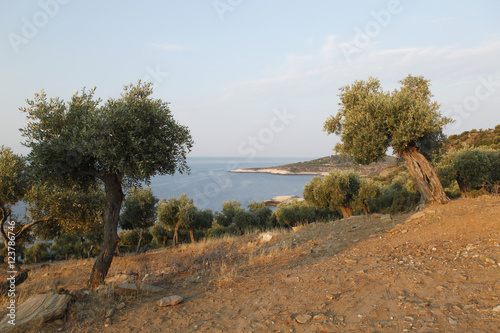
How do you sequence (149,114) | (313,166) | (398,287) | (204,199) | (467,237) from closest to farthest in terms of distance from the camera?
(398,287)
(467,237)
(149,114)
(204,199)
(313,166)

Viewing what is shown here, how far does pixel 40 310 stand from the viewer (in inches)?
212

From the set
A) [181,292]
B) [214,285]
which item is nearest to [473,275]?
[214,285]

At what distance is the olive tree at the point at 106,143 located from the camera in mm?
7863

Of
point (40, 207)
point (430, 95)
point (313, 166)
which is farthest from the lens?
point (313, 166)

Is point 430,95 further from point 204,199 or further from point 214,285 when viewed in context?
point 204,199

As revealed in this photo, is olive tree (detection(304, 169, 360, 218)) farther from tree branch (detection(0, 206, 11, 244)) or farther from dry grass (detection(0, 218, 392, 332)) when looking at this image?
tree branch (detection(0, 206, 11, 244))

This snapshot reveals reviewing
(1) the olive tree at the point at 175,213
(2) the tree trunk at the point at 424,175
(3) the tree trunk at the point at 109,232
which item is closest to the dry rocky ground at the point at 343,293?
(3) the tree trunk at the point at 109,232

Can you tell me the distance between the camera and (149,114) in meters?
8.72

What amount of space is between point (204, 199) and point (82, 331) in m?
63.0

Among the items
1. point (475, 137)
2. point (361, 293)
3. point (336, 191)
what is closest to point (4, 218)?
point (361, 293)

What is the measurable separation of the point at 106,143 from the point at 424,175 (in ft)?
49.4

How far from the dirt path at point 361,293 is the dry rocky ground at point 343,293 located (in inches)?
0.7

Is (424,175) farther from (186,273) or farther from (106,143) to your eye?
(106,143)

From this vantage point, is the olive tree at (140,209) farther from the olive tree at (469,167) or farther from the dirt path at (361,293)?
the olive tree at (469,167)
